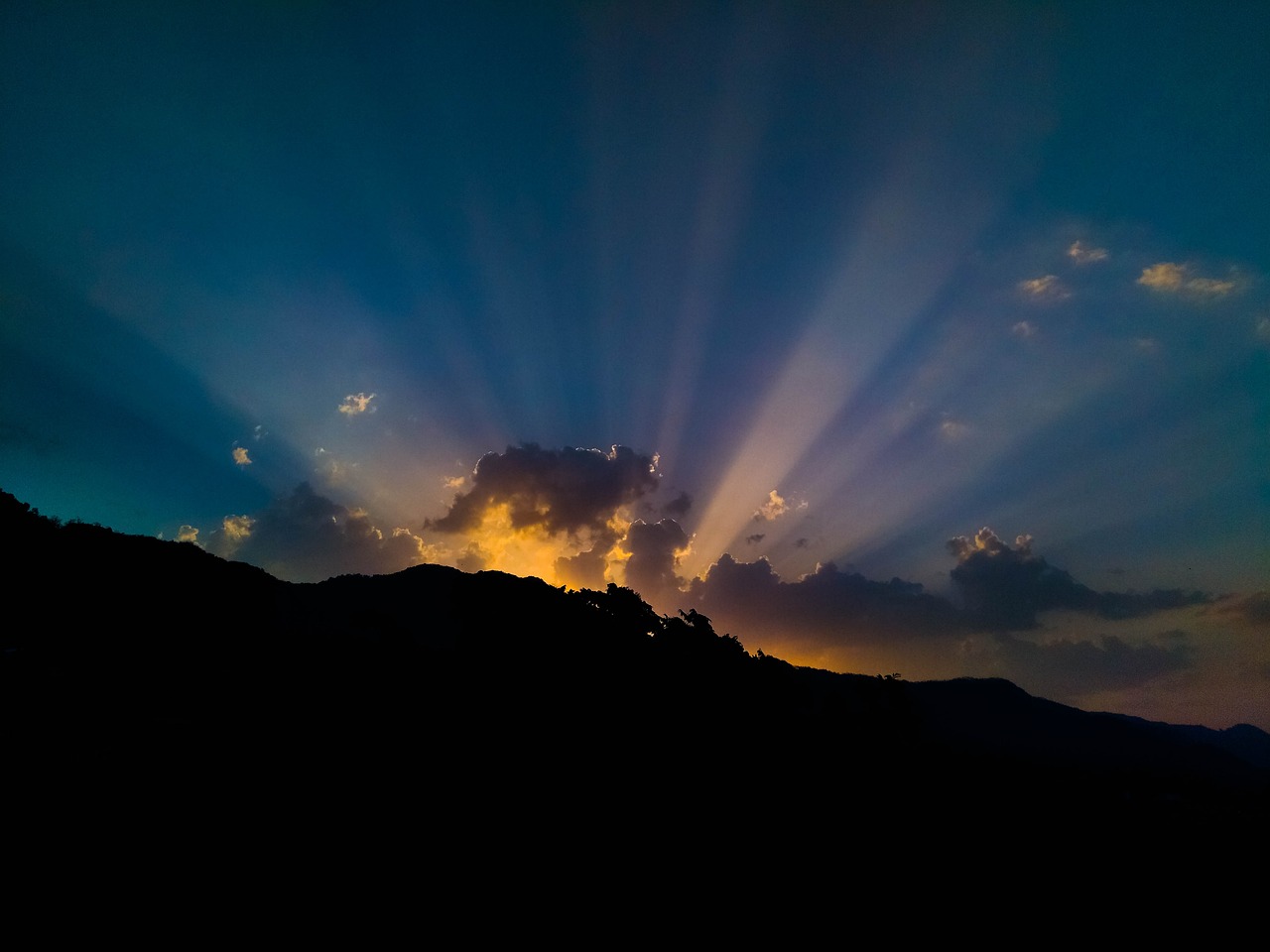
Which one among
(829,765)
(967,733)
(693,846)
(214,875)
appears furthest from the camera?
(967,733)

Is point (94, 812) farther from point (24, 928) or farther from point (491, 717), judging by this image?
point (491, 717)

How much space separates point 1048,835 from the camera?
35281 millimetres

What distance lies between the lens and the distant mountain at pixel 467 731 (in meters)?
19.4

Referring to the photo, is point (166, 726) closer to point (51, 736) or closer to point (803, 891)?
point (51, 736)

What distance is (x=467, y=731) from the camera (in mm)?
26422

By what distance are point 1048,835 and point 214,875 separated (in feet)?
154

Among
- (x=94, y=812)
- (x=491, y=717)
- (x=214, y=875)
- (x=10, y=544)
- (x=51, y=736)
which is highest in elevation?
(x=10, y=544)

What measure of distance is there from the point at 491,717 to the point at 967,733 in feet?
729

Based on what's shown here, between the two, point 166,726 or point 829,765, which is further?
point 829,765

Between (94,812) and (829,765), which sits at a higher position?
(829,765)

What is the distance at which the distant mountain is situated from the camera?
63.6ft

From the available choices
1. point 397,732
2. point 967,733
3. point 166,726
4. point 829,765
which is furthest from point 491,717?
point 967,733

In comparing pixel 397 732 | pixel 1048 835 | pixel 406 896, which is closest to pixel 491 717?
pixel 397 732

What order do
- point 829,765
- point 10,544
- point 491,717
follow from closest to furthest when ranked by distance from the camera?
point 491,717 < point 829,765 < point 10,544
